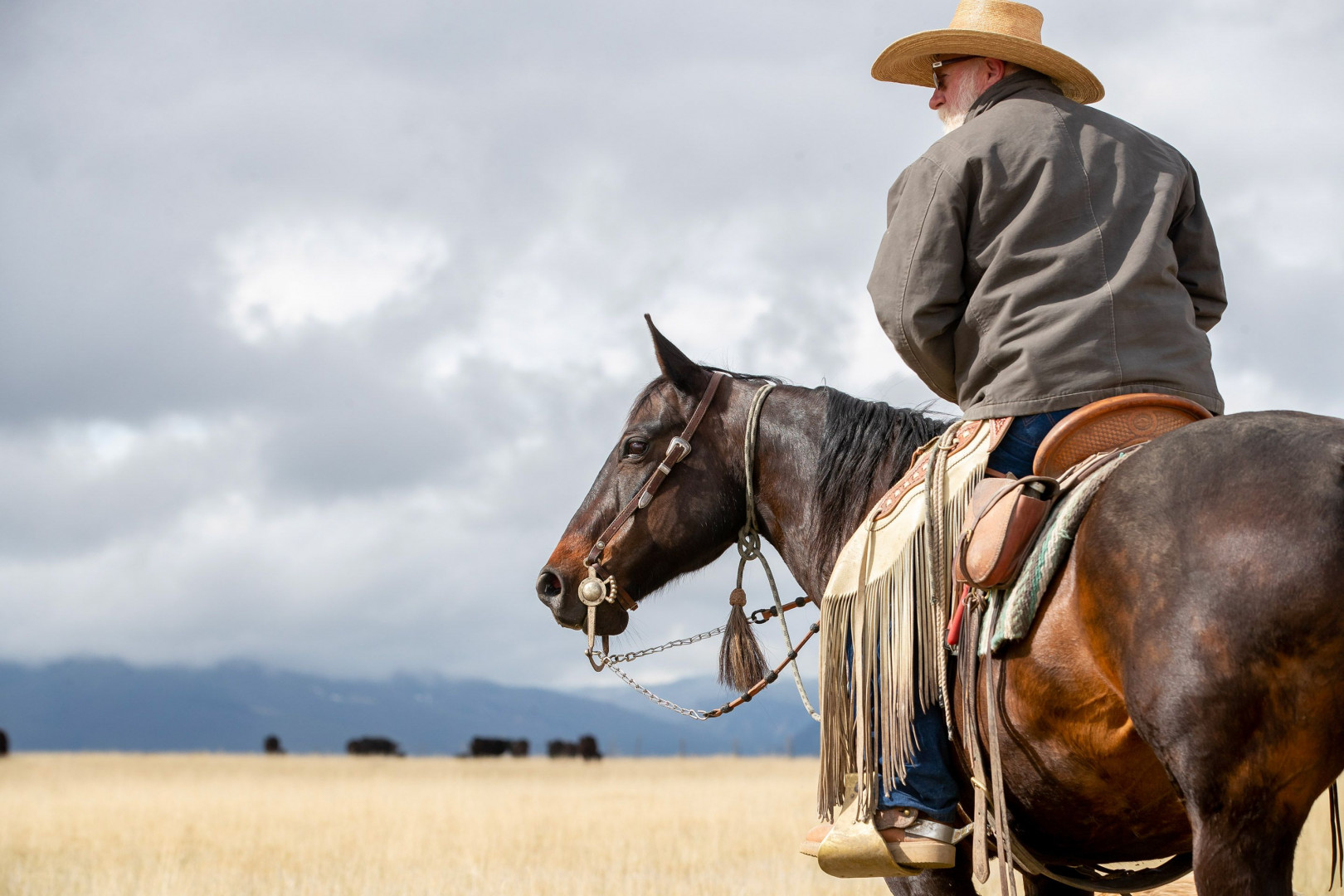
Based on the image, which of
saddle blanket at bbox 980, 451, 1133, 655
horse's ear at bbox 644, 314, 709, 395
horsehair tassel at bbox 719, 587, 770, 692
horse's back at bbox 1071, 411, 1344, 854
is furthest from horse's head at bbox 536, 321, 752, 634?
horse's back at bbox 1071, 411, 1344, 854

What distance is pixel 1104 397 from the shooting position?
3.52 metres

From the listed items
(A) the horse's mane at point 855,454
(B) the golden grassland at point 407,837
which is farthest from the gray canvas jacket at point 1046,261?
(B) the golden grassland at point 407,837

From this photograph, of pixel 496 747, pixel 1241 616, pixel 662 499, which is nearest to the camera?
pixel 1241 616

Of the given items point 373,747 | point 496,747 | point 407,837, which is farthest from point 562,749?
point 407,837

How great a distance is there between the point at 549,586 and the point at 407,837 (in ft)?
38.9

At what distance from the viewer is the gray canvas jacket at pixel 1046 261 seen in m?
3.54

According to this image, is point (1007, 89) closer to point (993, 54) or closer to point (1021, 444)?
point (993, 54)

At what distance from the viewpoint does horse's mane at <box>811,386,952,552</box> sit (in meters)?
4.46

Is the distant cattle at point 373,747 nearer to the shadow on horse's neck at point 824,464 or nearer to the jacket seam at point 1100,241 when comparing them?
the shadow on horse's neck at point 824,464

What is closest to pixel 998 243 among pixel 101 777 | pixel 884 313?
pixel 884 313

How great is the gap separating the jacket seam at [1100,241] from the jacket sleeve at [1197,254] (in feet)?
1.62

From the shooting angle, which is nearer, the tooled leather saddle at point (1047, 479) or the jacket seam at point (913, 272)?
the tooled leather saddle at point (1047, 479)

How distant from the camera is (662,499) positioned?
15.6 ft

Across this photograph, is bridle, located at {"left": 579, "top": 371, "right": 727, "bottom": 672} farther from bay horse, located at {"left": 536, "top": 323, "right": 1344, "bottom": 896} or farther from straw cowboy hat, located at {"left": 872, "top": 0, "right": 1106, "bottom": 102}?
bay horse, located at {"left": 536, "top": 323, "right": 1344, "bottom": 896}
